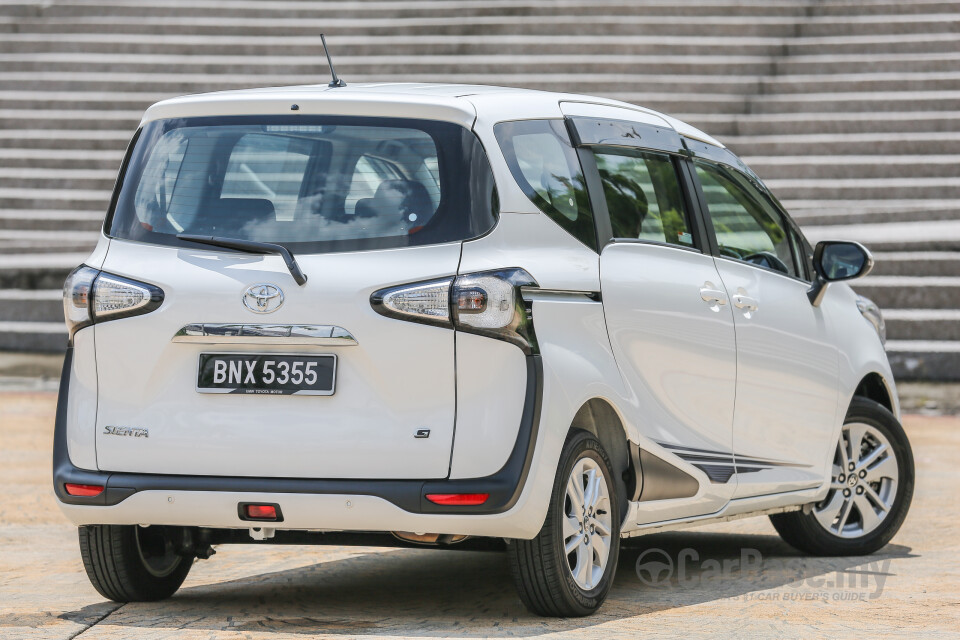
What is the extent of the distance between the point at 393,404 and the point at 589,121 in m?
1.50

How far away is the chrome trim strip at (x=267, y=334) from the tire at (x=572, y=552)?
839mm

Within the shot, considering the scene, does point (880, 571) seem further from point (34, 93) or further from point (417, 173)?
point (34, 93)

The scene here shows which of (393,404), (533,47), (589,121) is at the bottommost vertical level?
(393,404)

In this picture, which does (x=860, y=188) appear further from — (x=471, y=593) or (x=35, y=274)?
(x=471, y=593)

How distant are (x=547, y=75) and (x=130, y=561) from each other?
17182mm

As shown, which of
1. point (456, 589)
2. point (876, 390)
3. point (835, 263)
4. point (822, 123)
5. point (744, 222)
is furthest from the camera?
point (822, 123)

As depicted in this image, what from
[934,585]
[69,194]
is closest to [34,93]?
[69,194]

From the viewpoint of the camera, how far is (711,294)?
6.46 metres

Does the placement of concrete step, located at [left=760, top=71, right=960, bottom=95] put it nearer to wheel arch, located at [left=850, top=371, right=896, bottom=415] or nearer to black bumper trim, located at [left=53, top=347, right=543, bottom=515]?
wheel arch, located at [left=850, top=371, right=896, bottom=415]

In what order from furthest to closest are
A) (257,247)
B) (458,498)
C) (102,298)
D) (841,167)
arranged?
(841,167)
(102,298)
(257,247)
(458,498)

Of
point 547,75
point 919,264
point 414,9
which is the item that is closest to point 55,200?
point 547,75

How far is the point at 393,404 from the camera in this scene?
5254 millimetres

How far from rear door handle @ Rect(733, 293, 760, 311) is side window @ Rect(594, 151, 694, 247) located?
1.00 feet

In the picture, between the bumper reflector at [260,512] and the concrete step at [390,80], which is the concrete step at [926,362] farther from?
the bumper reflector at [260,512]
